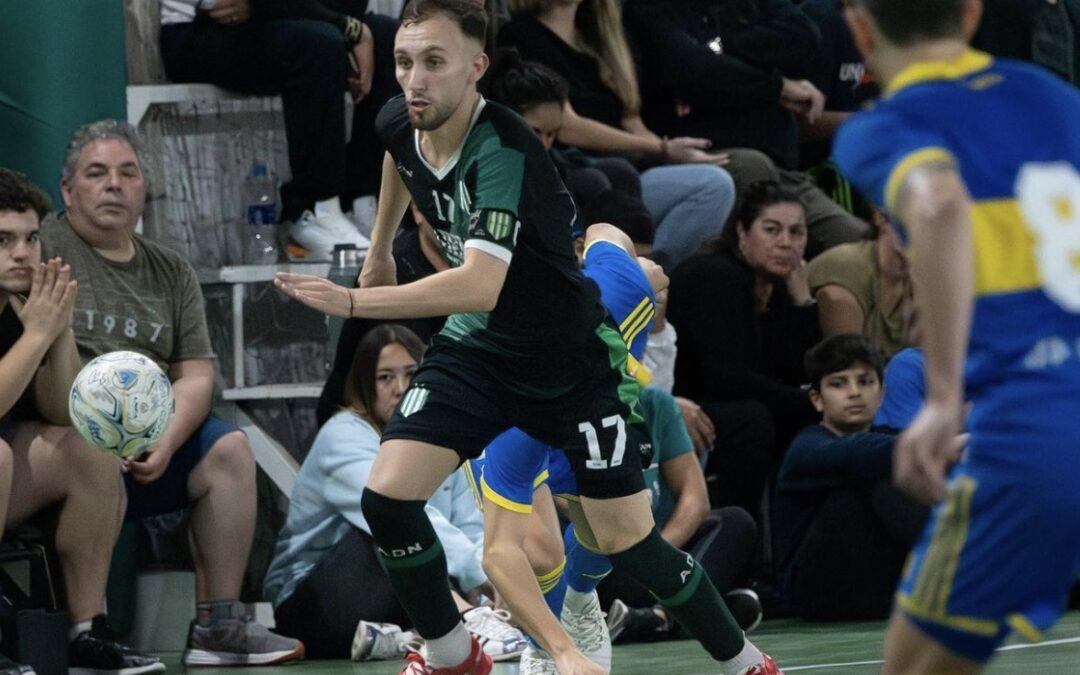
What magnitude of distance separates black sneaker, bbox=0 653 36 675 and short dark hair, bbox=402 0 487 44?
237 centimetres

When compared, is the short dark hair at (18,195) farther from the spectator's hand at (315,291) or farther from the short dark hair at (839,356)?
the short dark hair at (839,356)

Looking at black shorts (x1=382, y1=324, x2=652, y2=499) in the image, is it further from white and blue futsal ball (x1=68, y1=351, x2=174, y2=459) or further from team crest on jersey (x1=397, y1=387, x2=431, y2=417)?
white and blue futsal ball (x1=68, y1=351, x2=174, y2=459)

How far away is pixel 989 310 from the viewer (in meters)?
2.79

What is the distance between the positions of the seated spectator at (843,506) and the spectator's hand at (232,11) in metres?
2.87

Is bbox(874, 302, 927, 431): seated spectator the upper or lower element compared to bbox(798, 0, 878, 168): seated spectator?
lower

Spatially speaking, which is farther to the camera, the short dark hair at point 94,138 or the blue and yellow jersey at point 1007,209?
the short dark hair at point 94,138

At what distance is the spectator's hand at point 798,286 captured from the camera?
8.43 meters

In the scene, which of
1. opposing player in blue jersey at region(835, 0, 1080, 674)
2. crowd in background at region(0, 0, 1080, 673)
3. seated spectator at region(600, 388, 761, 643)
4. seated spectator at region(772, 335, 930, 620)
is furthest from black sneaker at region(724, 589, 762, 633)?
opposing player in blue jersey at region(835, 0, 1080, 674)

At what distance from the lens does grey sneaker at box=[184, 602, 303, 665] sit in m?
6.54

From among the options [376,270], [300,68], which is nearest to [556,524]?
[376,270]

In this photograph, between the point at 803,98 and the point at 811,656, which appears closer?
the point at 811,656

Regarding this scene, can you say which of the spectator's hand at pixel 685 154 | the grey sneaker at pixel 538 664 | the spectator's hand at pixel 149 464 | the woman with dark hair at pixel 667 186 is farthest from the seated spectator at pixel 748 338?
the spectator's hand at pixel 149 464

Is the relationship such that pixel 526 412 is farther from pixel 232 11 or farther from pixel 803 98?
pixel 803 98

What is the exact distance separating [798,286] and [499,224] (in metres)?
4.00
